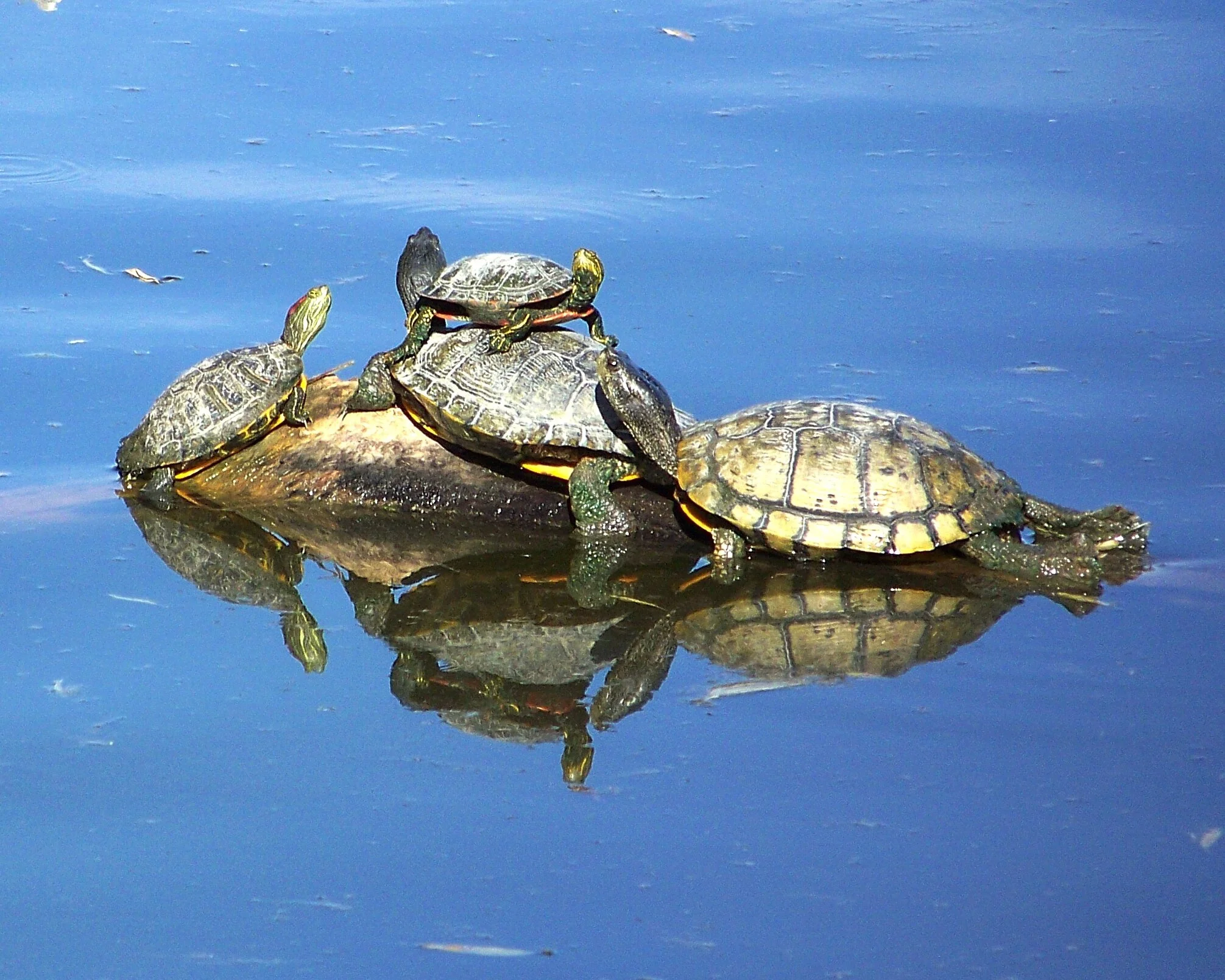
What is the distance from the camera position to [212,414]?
273 inches

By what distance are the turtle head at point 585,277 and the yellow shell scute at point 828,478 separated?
1.30m

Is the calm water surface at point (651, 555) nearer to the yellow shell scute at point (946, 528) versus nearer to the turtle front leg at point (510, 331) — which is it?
the yellow shell scute at point (946, 528)

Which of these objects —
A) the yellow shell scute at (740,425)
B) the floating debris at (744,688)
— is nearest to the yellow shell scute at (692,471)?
the yellow shell scute at (740,425)

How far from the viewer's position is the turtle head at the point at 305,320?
7332 millimetres

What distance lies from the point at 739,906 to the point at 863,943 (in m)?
0.35

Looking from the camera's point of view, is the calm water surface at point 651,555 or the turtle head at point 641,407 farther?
the turtle head at point 641,407

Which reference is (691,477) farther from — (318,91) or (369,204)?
(318,91)

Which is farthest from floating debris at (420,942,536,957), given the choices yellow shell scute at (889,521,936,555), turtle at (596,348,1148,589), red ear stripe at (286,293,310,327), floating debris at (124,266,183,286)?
floating debris at (124,266,183,286)

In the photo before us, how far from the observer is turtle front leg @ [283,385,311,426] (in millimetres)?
7107

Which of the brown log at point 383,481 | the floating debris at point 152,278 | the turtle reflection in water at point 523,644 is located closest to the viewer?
the turtle reflection in water at point 523,644

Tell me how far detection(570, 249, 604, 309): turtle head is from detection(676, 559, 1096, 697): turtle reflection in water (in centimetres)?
151

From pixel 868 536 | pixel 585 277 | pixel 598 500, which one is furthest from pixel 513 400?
pixel 868 536

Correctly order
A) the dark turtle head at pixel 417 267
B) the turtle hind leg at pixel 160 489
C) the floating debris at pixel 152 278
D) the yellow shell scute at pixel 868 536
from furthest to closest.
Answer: the floating debris at pixel 152 278
the dark turtle head at pixel 417 267
the turtle hind leg at pixel 160 489
the yellow shell scute at pixel 868 536

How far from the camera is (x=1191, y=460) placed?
7.18 meters
